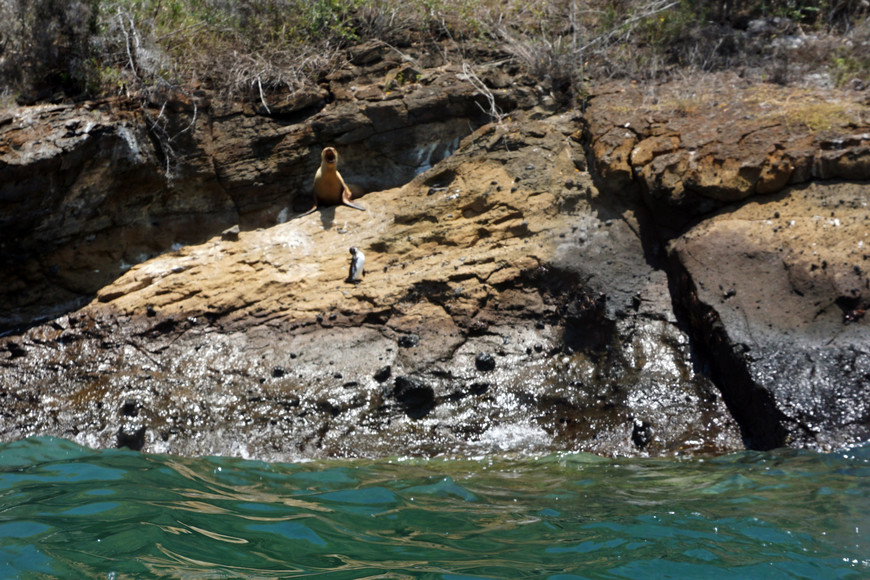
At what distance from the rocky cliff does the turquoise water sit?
632 mm

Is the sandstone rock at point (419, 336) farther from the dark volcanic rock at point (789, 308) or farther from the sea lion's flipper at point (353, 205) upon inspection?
the dark volcanic rock at point (789, 308)

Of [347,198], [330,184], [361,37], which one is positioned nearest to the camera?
[330,184]

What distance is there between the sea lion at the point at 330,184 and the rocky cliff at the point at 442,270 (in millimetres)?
193

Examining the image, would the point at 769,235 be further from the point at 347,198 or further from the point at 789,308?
the point at 347,198

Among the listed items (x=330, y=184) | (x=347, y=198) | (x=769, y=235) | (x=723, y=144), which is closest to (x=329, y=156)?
(x=330, y=184)

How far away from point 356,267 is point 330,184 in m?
1.43

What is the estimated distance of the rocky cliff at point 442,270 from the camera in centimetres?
602

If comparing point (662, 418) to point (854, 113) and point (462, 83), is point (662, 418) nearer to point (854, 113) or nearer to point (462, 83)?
point (854, 113)

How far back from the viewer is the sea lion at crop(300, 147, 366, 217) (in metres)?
8.53

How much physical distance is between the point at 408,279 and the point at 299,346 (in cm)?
127

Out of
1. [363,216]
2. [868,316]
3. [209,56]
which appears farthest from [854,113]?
[209,56]

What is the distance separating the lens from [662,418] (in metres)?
5.93

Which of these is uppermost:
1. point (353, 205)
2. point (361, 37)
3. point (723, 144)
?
point (361, 37)

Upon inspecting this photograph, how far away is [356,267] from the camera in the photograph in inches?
303
